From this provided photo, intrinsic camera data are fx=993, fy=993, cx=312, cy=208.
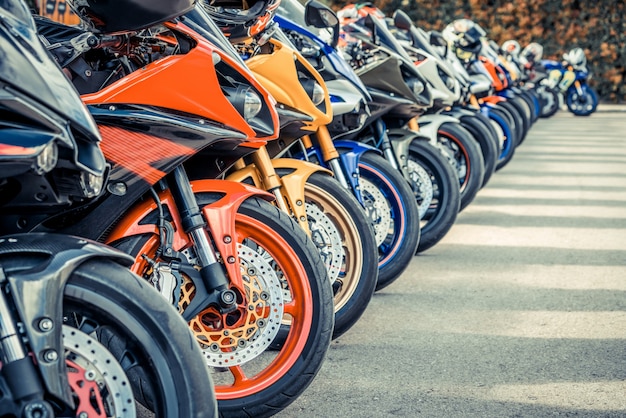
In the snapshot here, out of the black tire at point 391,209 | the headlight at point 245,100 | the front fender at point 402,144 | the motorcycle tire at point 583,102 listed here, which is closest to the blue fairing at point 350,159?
the black tire at point 391,209

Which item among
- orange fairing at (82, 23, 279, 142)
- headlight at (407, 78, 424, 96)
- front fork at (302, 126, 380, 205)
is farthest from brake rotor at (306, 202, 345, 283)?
headlight at (407, 78, 424, 96)

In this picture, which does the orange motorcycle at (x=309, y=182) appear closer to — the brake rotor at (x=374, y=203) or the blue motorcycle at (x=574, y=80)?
the brake rotor at (x=374, y=203)

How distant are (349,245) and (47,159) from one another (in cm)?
212

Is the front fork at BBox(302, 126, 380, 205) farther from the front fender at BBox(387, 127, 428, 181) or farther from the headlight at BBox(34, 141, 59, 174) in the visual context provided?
the headlight at BBox(34, 141, 59, 174)

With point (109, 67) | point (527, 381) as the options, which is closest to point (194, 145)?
point (109, 67)

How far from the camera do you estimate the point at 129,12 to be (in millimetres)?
2850

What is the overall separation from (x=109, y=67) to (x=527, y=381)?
1.89 metres

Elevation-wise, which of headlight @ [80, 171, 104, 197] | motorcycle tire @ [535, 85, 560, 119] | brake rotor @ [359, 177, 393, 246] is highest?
headlight @ [80, 171, 104, 197]

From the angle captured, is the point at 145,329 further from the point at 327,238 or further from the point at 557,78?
the point at 557,78

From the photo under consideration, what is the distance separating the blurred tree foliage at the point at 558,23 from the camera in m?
23.8

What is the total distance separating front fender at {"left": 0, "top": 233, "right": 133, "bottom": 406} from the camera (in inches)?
80.8

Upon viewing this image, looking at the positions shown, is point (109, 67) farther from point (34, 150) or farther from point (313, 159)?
point (313, 159)

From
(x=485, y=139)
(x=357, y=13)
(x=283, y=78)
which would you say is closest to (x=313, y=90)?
(x=283, y=78)

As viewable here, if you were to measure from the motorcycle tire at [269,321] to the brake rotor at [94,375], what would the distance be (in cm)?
92
